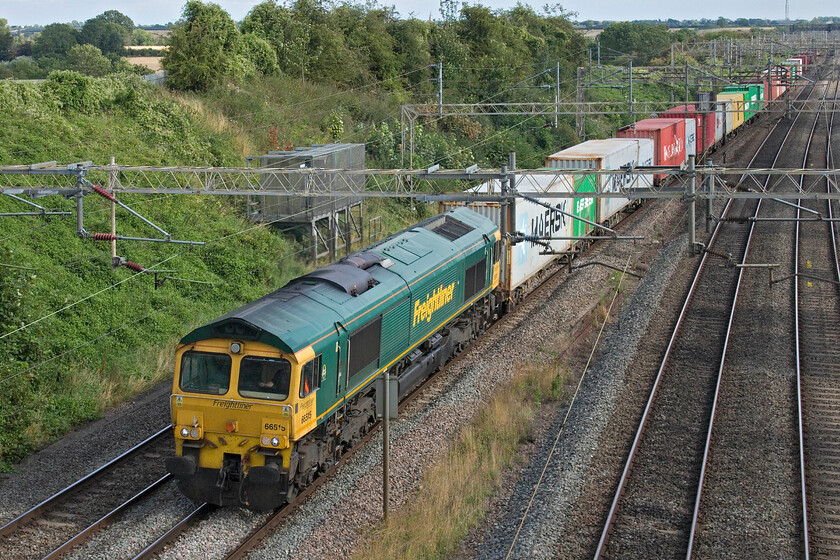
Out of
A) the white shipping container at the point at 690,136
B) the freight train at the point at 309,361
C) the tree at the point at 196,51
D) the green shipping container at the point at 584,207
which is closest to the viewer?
the freight train at the point at 309,361

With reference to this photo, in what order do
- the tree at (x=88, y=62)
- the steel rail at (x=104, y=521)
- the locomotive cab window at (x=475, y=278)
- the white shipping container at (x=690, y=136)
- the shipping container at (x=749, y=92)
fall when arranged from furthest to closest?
the shipping container at (x=749, y=92) < the white shipping container at (x=690, y=136) < the tree at (x=88, y=62) < the locomotive cab window at (x=475, y=278) < the steel rail at (x=104, y=521)

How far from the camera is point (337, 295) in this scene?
49.0ft

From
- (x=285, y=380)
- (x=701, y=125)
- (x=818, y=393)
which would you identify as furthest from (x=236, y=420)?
(x=701, y=125)

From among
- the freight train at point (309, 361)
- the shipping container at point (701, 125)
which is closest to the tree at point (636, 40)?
the shipping container at point (701, 125)

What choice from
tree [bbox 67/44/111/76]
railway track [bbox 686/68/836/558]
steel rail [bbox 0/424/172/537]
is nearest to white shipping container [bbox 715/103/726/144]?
railway track [bbox 686/68/836/558]

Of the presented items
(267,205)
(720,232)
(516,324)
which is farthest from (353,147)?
(720,232)

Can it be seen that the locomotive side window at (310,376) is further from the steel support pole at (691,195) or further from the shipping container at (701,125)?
the shipping container at (701,125)

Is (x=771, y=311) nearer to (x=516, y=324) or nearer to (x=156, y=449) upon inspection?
(x=516, y=324)

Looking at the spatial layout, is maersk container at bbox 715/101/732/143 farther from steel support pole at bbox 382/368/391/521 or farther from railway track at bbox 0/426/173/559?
railway track at bbox 0/426/173/559

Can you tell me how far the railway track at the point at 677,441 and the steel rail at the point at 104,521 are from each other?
7061mm

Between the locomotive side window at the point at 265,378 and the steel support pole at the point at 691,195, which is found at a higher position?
the steel support pole at the point at 691,195

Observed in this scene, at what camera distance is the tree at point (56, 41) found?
5925 centimetres

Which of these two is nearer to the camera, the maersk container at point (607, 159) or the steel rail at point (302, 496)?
the steel rail at point (302, 496)

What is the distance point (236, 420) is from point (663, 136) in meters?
34.6
